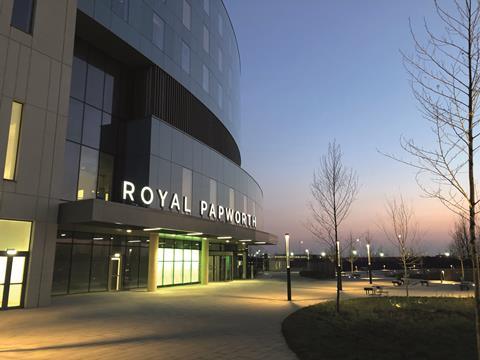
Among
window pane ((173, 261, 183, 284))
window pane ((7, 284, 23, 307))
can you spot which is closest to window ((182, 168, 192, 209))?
window pane ((173, 261, 183, 284))

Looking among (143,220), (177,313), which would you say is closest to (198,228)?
(143,220)

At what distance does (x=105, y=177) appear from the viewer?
27.3 m

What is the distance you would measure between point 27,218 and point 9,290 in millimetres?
3290

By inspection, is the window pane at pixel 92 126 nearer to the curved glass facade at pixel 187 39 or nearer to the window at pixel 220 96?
the curved glass facade at pixel 187 39

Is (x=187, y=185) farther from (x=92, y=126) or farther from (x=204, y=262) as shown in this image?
(x=92, y=126)

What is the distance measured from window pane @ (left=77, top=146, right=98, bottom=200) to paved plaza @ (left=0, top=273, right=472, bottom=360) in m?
7.21

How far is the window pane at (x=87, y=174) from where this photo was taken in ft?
82.7

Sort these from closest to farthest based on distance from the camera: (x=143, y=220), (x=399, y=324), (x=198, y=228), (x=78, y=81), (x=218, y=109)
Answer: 1. (x=399, y=324)
2. (x=143, y=220)
3. (x=78, y=81)
4. (x=198, y=228)
5. (x=218, y=109)

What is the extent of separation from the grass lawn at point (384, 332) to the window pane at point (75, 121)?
17.3 meters

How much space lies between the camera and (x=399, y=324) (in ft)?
44.9

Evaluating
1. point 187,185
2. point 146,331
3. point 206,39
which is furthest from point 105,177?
point 206,39

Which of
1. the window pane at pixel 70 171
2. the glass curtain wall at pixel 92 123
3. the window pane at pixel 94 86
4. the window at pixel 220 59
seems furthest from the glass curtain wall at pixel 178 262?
the window at pixel 220 59

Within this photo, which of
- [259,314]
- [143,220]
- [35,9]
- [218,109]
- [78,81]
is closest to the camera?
[259,314]

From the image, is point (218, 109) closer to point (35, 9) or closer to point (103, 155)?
point (103, 155)
